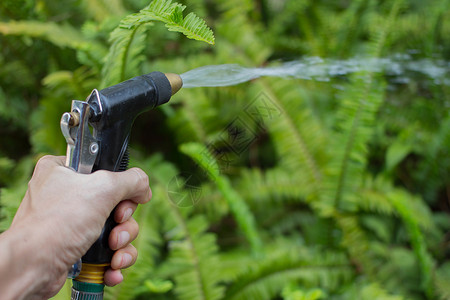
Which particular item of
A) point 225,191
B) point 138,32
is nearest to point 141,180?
point 138,32

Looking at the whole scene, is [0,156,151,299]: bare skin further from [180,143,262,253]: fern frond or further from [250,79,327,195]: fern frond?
[250,79,327,195]: fern frond

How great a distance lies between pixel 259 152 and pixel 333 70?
1.89 feet

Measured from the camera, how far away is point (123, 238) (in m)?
0.77

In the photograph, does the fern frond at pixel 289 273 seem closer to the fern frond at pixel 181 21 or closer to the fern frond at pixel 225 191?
the fern frond at pixel 225 191

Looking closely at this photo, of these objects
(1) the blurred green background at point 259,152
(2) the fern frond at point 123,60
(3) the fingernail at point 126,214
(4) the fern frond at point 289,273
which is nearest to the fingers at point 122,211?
(3) the fingernail at point 126,214

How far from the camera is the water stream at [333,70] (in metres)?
1.25

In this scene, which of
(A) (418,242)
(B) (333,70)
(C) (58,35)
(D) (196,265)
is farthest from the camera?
(B) (333,70)

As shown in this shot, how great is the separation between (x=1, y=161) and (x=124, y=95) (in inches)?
40.7

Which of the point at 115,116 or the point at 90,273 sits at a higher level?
the point at 115,116

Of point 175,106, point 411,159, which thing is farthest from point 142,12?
point 411,159

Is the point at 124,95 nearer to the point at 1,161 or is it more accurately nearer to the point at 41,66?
the point at 1,161

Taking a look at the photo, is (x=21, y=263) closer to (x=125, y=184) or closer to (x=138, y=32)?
(x=125, y=184)

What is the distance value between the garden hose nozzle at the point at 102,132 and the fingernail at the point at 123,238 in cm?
2

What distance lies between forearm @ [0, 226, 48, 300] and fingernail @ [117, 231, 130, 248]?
0.16 m
